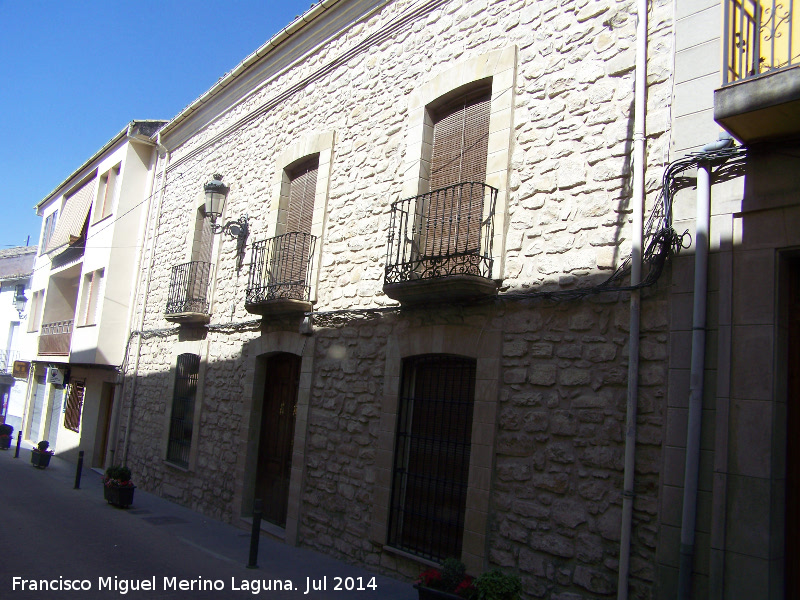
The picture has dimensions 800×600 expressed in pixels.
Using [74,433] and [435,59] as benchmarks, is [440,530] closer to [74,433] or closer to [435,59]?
[435,59]

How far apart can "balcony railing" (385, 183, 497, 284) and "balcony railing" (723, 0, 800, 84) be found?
7.03 ft

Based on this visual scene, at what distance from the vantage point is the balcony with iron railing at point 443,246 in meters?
5.60

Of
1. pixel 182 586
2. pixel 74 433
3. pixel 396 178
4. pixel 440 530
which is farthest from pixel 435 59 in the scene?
pixel 74 433

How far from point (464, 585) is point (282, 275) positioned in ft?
17.1

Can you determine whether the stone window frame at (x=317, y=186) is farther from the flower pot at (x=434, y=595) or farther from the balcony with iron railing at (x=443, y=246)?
the flower pot at (x=434, y=595)

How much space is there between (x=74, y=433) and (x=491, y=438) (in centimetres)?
1445

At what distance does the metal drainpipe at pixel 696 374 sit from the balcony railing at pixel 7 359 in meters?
26.0

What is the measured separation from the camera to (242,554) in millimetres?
7262

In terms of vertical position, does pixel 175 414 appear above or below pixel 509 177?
below

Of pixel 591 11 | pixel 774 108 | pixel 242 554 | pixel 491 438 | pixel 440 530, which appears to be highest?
pixel 591 11

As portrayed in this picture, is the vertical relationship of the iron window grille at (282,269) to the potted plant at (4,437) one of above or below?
above

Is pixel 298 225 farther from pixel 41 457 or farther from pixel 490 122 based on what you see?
pixel 41 457

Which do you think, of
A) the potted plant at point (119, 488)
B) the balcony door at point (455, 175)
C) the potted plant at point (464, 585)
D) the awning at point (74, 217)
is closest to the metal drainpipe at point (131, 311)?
the awning at point (74, 217)

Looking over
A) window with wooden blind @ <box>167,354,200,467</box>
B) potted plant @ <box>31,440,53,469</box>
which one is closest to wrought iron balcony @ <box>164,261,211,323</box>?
window with wooden blind @ <box>167,354,200,467</box>
